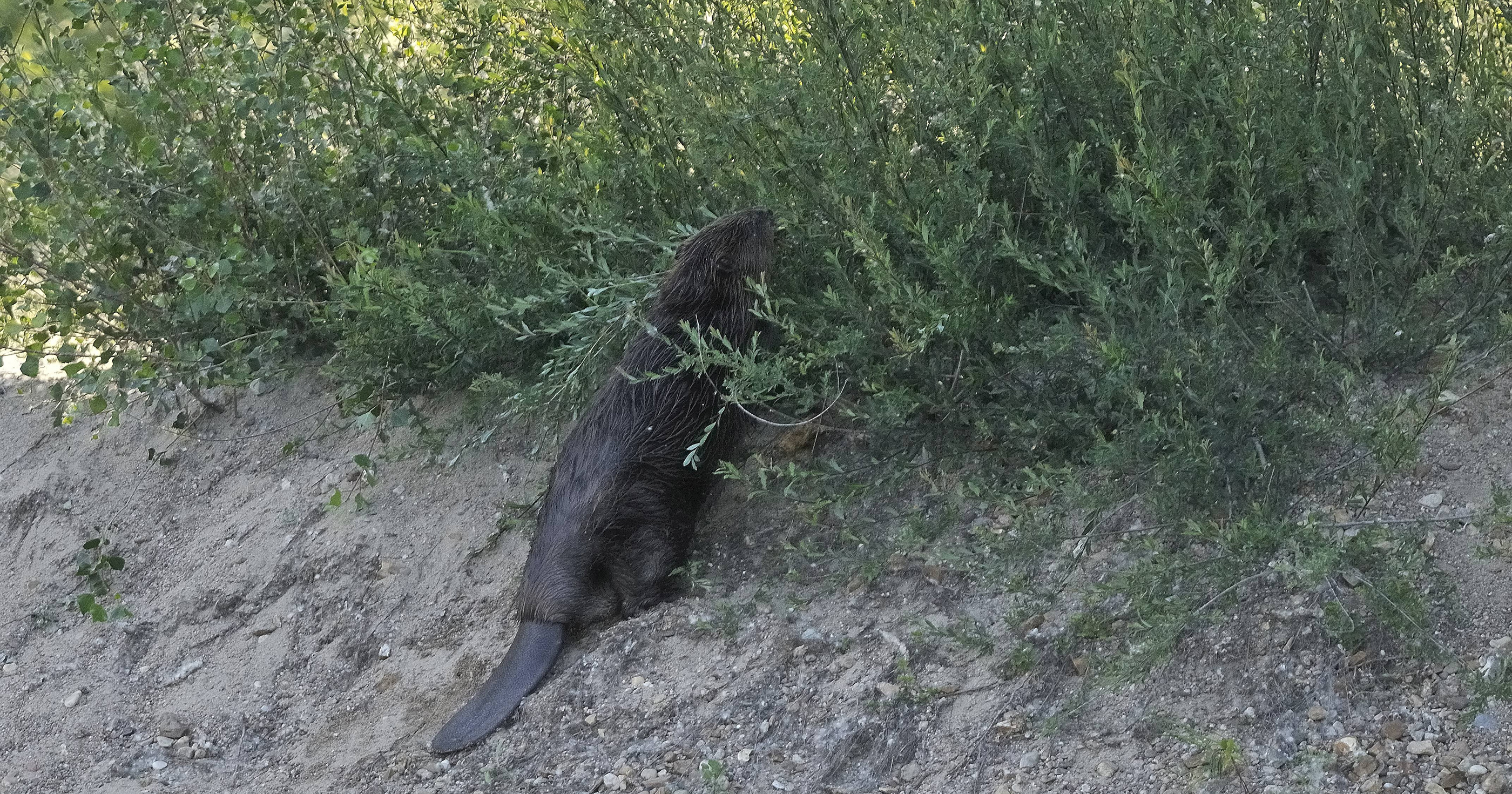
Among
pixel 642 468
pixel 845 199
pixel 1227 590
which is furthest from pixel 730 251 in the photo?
pixel 1227 590

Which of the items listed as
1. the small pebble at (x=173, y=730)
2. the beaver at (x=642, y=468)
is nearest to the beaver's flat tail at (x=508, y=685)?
the beaver at (x=642, y=468)

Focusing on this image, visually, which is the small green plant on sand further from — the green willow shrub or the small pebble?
the green willow shrub

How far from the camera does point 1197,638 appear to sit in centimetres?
286

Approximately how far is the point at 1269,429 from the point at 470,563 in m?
2.34

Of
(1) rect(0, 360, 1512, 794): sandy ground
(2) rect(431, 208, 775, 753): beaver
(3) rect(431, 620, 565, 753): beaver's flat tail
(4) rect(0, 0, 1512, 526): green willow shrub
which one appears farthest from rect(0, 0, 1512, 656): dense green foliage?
(3) rect(431, 620, 565, 753): beaver's flat tail

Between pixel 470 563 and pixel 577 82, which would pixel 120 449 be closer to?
pixel 470 563

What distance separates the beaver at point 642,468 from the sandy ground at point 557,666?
0.34 ft

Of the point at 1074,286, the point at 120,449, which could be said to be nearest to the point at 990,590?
the point at 1074,286

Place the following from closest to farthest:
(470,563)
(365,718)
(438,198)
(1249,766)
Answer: (1249,766), (365,718), (470,563), (438,198)

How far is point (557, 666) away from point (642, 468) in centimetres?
65

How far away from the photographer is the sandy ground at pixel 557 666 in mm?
2643

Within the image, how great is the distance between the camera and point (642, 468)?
3.97 meters

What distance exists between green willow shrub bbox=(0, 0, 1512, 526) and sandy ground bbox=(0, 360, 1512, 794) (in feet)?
1.12

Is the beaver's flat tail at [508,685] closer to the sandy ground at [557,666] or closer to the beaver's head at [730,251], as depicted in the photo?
the sandy ground at [557,666]
